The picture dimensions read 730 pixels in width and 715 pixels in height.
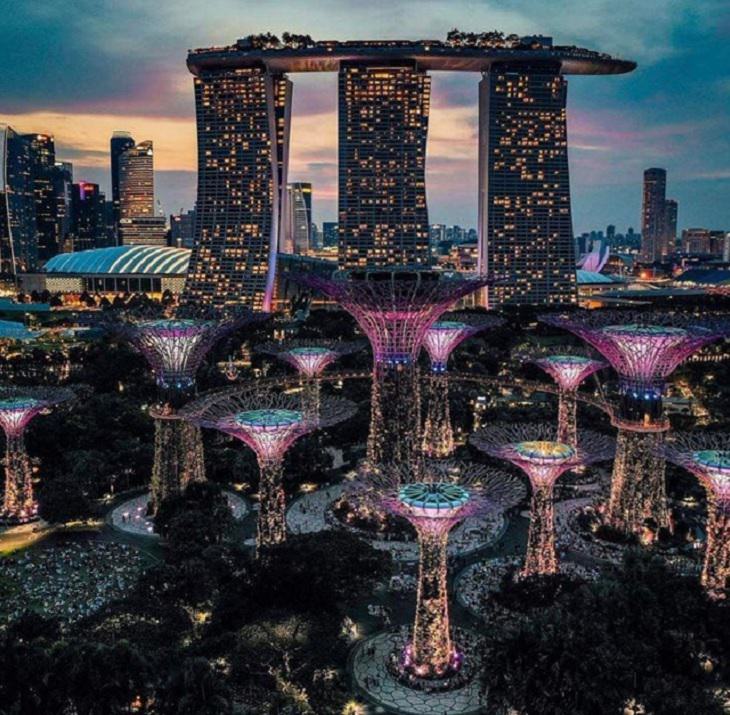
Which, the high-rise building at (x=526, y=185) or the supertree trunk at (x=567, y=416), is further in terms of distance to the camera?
the high-rise building at (x=526, y=185)

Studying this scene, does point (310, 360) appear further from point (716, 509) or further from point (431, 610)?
point (716, 509)

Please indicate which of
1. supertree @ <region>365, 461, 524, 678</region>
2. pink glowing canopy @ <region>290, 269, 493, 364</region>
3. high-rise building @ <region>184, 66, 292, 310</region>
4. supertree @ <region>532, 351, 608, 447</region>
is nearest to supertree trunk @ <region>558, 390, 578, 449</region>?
supertree @ <region>532, 351, 608, 447</region>

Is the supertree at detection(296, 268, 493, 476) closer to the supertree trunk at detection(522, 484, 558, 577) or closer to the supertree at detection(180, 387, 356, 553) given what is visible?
the supertree at detection(180, 387, 356, 553)

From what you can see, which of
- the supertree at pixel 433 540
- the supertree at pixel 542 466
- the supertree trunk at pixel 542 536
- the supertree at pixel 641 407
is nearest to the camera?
the supertree at pixel 433 540

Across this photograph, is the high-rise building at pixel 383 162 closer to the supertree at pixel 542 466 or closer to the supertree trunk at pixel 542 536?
the supertree at pixel 542 466

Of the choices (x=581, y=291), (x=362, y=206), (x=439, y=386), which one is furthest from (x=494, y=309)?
(x=439, y=386)

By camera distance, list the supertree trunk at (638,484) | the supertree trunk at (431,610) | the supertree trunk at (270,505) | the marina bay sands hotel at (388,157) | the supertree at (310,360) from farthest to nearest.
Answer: the marina bay sands hotel at (388,157)
the supertree at (310,360)
the supertree trunk at (638,484)
the supertree trunk at (270,505)
the supertree trunk at (431,610)

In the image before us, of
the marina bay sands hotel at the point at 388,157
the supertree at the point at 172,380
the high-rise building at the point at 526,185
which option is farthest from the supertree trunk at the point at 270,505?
the high-rise building at the point at 526,185
